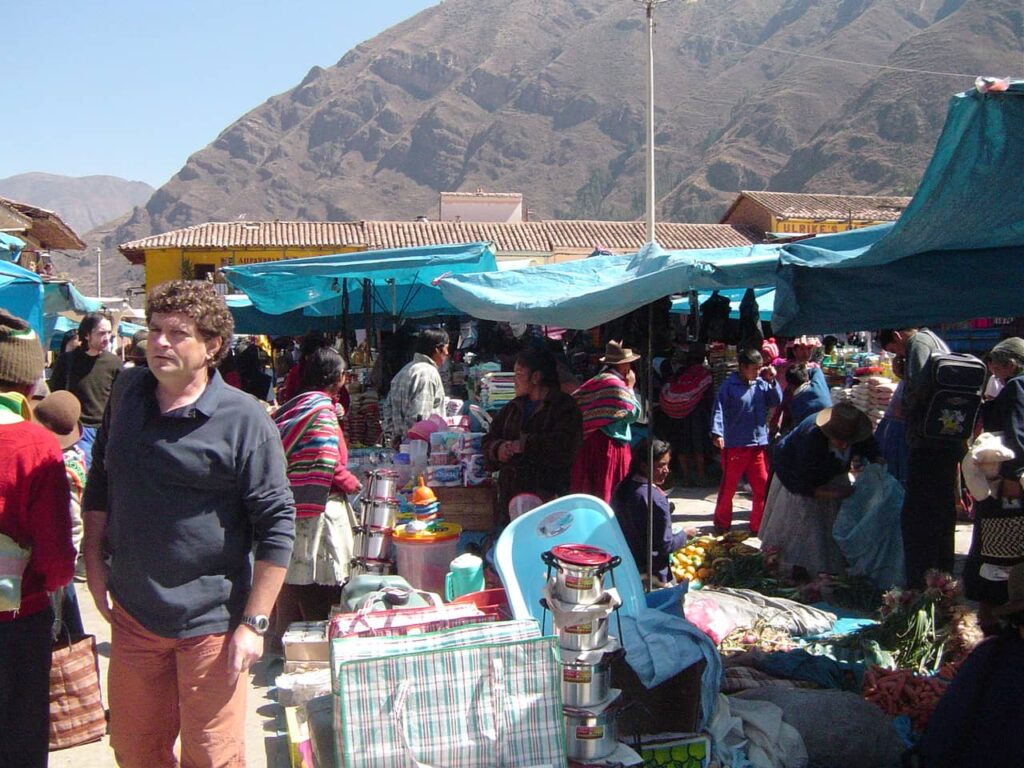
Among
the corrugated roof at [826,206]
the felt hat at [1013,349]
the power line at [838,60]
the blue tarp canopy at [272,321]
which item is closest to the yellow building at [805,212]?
the corrugated roof at [826,206]

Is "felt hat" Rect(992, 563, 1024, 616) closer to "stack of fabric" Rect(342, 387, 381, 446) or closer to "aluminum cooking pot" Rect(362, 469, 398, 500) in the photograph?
"aluminum cooking pot" Rect(362, 469, 398, 500)

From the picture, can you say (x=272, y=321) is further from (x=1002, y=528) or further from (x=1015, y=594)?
(x=1015, y=594)

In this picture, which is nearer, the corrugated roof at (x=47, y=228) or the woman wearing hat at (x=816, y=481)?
the woman wearing hat at (x=816, y=481)

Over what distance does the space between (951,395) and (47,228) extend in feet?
83.4

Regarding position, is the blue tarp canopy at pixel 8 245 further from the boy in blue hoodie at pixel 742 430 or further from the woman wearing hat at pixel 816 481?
the woman wearing hat at pixel 816 481

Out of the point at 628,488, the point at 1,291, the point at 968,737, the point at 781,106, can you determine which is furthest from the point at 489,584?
the point at 781,106

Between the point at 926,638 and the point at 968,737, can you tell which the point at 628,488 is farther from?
the point at 968,737

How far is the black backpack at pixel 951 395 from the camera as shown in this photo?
4.79m

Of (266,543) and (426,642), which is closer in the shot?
(266,543)

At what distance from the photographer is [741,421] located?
23.5 ft

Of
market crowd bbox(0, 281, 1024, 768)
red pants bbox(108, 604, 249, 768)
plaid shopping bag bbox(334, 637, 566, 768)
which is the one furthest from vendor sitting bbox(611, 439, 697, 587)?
red pants bbox(108, 604, 249, 768)

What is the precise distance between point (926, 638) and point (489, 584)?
2.26 metres

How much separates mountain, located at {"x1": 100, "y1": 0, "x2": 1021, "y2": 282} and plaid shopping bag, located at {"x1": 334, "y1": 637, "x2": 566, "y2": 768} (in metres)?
67.7

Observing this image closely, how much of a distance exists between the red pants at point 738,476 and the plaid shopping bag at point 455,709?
490cm
